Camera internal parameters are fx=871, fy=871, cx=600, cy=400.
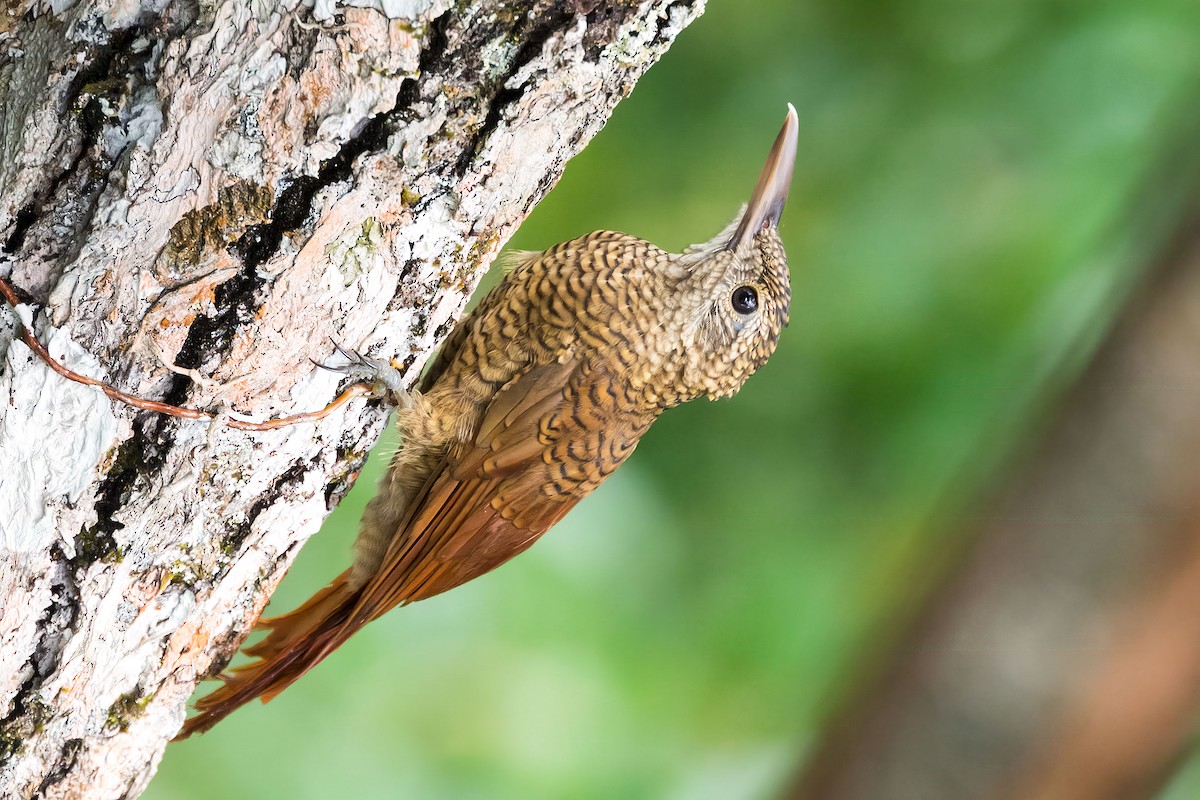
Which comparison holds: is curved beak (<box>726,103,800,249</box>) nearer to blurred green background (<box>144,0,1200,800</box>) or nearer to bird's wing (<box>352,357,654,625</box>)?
bird's wing (<box>352,357,654,625</box>)

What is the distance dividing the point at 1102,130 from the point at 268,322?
1.94m

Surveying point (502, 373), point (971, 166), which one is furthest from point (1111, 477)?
point (502, 373)

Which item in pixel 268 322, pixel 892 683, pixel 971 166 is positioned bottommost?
pixel 268 322

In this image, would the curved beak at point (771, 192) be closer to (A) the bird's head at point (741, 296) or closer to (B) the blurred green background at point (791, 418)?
(A) the bird's head at point (741, 296)

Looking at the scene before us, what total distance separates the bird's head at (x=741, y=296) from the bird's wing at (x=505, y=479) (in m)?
0.16

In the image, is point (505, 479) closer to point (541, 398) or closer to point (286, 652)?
point (541, 398)

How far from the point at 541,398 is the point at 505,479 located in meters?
0.14

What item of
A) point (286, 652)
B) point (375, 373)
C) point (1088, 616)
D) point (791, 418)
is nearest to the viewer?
point (375, 373)

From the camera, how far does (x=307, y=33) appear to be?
34.1 inches

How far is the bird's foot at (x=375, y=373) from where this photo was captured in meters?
1.12

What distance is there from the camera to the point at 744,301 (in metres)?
1.39

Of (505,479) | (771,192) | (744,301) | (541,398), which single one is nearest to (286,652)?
(505,479)

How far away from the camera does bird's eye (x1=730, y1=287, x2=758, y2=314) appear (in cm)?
139

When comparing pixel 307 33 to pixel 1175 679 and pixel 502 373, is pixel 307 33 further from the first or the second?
pixel 1175 679
